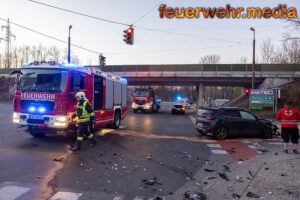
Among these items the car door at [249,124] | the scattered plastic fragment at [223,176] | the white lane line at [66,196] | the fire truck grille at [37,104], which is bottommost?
the scattered plastic fragment at [223,176]

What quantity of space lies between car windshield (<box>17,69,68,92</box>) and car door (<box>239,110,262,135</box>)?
27.2ft

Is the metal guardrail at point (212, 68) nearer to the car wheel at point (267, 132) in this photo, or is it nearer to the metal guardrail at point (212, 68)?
the metal guardrail at point (212, 68)

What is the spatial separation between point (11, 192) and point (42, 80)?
4947 millimetres

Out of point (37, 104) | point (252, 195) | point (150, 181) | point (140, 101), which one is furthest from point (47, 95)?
point (140, 101)

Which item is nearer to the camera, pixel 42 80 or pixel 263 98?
pixel 42 80

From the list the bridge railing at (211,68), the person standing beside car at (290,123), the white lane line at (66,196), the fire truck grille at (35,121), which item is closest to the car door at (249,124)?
the person standing beside car at (290,123)

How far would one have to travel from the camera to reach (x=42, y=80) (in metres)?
8.12

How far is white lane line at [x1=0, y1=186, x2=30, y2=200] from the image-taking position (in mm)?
3795

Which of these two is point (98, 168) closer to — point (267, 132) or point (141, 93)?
point (267, 132)

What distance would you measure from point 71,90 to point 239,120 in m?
7.71

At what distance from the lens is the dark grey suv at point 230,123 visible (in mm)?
10500

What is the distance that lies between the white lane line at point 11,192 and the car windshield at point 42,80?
4184mm

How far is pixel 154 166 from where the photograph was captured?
588cm

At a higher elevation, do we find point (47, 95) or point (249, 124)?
point (47, 95)
